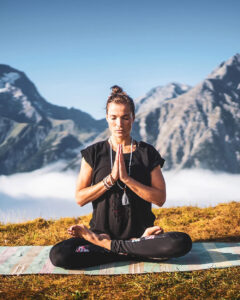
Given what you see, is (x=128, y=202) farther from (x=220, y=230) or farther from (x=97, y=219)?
(x=220, y=230)

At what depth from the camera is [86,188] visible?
18.8 feet

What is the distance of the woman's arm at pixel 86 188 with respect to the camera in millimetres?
5521

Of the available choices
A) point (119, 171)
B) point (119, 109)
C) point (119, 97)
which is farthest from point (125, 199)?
point (119, 97)

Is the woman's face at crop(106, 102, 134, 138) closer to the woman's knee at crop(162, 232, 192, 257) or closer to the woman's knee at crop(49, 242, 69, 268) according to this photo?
the woman's knee at crop(162, 232, 192, 257)

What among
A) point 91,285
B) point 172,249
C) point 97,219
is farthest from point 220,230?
point 91,285

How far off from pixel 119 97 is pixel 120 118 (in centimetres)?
42

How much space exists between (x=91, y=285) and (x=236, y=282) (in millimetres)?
2147

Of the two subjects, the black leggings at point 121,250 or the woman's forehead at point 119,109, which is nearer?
the black leggings at point 121,250

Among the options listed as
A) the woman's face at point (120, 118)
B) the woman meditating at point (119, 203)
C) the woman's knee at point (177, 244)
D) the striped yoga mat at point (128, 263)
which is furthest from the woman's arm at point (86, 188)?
the woman's knee at point (177, 244)

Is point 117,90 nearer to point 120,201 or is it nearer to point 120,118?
point 120,118

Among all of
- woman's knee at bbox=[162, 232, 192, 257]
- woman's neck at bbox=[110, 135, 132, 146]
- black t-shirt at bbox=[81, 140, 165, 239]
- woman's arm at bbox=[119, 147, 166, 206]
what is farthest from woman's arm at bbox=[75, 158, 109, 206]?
woman's knee at bbox=[162, 232, 192, 257]

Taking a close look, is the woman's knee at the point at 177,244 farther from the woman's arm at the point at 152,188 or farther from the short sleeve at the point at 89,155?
the short sleeve at the point at 89,155

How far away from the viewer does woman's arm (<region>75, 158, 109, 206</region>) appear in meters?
5.52

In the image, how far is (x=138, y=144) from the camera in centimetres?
613
